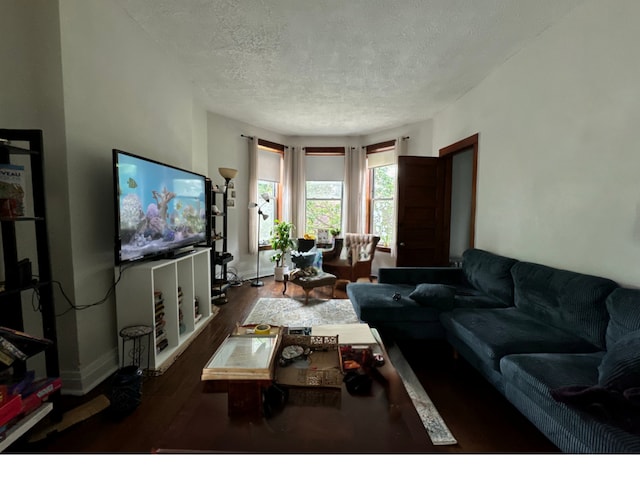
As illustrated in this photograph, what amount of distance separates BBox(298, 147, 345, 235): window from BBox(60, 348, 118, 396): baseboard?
405 centimetres

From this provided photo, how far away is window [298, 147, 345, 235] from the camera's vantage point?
5.69 meters

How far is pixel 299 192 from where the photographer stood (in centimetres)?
566

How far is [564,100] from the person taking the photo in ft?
7.07

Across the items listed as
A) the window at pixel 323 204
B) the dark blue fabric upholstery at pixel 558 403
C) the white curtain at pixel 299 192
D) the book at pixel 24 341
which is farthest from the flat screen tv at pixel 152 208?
the window at pixel 323 204

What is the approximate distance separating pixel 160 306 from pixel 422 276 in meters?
2.58

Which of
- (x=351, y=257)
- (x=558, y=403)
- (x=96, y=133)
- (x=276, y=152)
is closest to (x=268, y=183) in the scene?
(x=276, y=152)

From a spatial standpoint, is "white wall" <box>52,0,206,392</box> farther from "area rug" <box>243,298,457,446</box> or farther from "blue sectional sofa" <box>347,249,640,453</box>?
"blue sectional sofa" <box>347,249,640,453</box>

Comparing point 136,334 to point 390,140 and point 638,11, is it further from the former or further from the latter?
point 390,140

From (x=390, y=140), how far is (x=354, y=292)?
3465 mm

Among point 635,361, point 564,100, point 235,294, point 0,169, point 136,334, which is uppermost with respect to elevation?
point 564,100

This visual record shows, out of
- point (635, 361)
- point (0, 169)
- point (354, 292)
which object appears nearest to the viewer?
point (635, 361)

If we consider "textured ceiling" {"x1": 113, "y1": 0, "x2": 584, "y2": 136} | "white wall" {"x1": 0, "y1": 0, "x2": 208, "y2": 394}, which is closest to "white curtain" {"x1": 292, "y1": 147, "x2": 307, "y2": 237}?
"textured ceiling" {"x1": 113, "y1": 0, "x2": 584, "y2": 136}

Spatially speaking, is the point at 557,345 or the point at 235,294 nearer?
the point at 557,345

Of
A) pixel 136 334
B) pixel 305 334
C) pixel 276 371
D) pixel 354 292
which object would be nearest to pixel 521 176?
pixel 354 292
